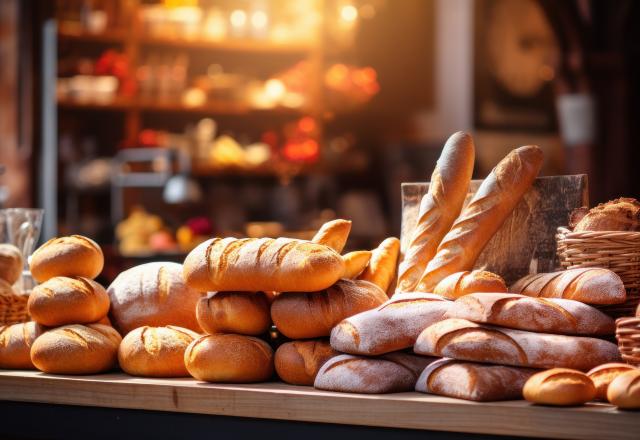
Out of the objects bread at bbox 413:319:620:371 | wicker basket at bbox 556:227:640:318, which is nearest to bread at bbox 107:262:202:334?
bread at bbox 413:319:620:371

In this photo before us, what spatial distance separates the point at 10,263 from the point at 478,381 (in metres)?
1.08

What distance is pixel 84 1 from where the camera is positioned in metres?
6.56

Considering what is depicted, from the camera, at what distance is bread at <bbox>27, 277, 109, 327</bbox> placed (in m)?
1.64

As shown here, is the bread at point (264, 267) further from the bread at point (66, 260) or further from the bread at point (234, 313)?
the bread at point (66, 260)

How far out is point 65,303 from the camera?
1.64 metres

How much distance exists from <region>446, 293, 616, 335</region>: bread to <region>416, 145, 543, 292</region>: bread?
0.24 m

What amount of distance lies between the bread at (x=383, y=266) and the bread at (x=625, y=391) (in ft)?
1.94

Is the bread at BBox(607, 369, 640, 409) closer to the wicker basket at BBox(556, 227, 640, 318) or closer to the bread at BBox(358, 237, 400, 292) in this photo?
the wicker basket at BBox(556, 227, 640, 318)

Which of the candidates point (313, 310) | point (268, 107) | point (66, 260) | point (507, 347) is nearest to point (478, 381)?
point (507, 347)

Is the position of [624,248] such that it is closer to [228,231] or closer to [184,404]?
[184,404]

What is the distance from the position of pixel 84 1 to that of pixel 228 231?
191 centimetres

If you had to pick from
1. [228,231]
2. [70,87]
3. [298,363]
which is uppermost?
[70,87]

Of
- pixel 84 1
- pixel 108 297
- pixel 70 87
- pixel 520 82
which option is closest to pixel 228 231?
pixel 70 87

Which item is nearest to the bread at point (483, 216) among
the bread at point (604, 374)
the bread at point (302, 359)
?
the bread at point (302, 359)
